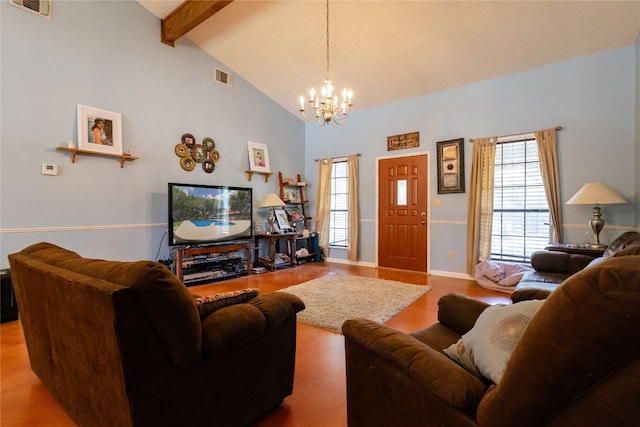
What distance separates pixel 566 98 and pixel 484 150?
110cm

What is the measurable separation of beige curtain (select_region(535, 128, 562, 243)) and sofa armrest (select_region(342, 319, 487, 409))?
3.92 metres

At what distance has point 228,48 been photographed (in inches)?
187

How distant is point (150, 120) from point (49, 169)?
135 cm

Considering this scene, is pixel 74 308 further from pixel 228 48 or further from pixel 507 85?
pixel 507 85

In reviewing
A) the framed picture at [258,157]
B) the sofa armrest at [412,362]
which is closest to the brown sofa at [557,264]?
the sofa armrest at [412,362]

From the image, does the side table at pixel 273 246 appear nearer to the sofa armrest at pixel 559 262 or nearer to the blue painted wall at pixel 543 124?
the blue painted wall at pixel 543 124

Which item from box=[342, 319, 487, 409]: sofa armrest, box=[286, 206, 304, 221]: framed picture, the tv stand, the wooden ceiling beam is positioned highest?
the wooden ceiling beam

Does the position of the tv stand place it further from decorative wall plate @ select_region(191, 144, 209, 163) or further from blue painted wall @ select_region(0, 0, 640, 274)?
decorative wall plate @ select_region(191, 144, 209, 163)

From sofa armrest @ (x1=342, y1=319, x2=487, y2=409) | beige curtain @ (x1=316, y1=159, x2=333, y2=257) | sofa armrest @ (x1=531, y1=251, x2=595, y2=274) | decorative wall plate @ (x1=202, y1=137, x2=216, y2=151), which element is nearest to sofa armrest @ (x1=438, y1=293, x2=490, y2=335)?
sofa armrest @ (x1=342, y1=319, x2=487, y2=409)

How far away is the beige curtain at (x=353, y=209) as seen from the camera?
5.82 meters

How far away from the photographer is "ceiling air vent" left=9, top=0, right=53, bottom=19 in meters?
3.25

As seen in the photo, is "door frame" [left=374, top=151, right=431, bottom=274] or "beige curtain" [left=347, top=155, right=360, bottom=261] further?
"beige curtain" [left=347, top=155, right=360, bottom=261]

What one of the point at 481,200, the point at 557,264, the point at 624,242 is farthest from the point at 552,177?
the point at 624,242

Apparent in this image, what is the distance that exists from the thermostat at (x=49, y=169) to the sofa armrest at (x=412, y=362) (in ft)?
13.0
